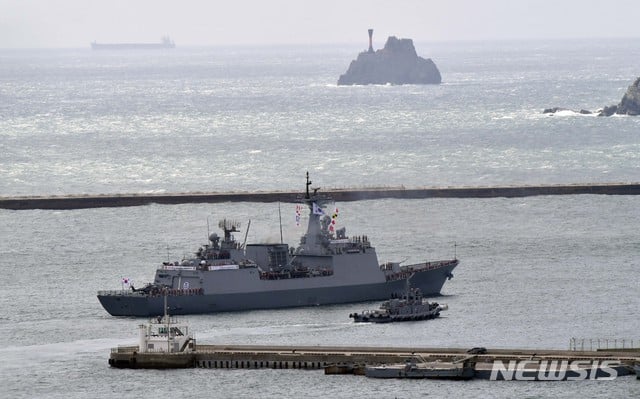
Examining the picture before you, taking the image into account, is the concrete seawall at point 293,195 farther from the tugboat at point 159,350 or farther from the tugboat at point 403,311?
the tugboat at point 159,350

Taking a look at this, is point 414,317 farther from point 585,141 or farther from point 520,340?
point 585,141

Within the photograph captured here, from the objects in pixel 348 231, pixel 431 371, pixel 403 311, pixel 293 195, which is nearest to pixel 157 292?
pixel 403 311

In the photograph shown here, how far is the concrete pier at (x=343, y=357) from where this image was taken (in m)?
74.8

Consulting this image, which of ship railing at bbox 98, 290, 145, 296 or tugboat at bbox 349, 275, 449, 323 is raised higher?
ship railing at bbox 98, 290, 145, 296

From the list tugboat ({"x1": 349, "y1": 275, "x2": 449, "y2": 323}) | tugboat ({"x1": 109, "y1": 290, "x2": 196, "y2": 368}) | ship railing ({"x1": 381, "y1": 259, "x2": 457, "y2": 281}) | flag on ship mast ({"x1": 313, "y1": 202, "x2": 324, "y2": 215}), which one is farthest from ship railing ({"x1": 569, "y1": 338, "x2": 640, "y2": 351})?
flag on ship mast ({"x1": 313, "y1": 202, "x2": 324, "y2": 215})

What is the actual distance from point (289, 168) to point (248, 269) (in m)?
75.2

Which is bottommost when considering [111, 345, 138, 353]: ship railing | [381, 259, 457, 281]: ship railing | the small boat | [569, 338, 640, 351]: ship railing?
[569, 338, 640, 351]: ship railing

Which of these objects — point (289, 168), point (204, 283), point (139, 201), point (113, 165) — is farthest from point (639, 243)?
point (113, 165)

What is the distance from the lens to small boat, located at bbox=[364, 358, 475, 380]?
243 ft

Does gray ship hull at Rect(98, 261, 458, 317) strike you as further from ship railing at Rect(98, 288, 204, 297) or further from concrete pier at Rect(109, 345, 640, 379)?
concrete pier at Rect(109, 345, 640, 379)

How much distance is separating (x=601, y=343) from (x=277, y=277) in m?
20.8

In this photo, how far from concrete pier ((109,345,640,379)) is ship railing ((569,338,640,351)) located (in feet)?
10.3

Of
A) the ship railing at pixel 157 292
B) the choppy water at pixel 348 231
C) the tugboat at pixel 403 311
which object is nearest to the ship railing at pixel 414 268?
the choppy water at pixel 348 231

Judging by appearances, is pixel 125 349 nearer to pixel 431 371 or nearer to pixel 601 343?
pixel 431 371
